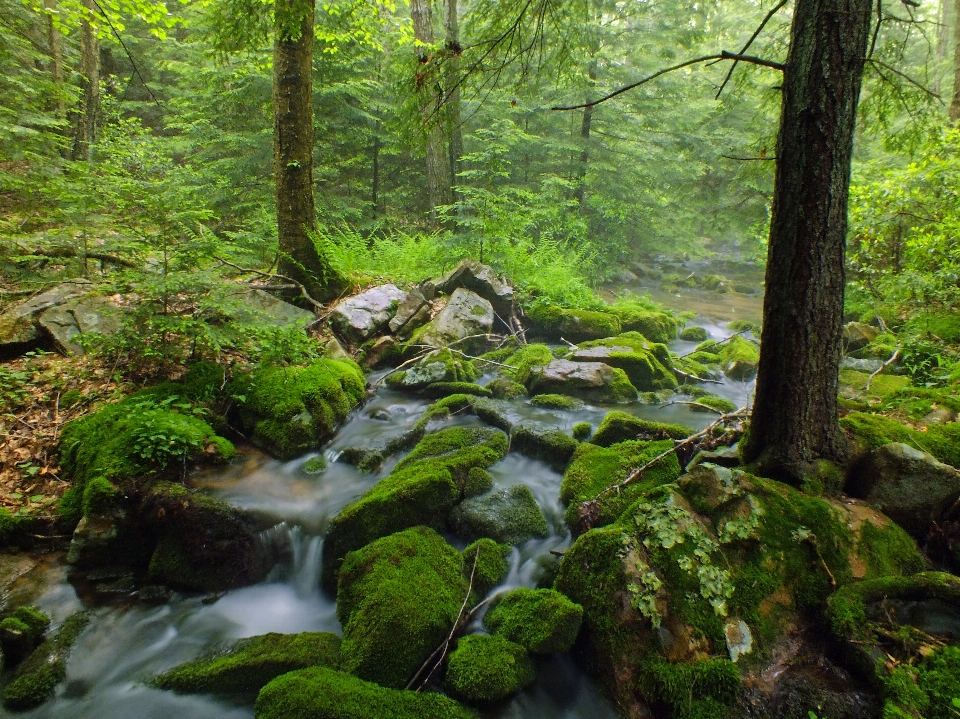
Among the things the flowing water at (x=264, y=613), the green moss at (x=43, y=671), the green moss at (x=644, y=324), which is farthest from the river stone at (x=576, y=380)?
the green moss at (x=43, y=671)

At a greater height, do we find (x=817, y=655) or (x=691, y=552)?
(x=691, y=552)

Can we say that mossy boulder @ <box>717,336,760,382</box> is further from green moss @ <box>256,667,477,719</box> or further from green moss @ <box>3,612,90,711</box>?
green moss @ <box>3,612,90,711</box>

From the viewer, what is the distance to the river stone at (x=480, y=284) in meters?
9.94

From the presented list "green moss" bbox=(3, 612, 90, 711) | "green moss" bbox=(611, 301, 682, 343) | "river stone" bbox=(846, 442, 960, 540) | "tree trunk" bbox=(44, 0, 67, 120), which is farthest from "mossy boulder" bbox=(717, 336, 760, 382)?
"tree trunk" bbox=(44, 0, 67, 120)

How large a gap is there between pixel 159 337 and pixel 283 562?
3.04m

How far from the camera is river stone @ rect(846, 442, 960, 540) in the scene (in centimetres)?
345

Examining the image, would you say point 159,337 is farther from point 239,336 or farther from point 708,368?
point 708,368

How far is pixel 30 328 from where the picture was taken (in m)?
5.93

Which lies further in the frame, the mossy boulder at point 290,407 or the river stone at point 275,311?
the river stone at point 275,311

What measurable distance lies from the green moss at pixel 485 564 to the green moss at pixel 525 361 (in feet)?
12.4

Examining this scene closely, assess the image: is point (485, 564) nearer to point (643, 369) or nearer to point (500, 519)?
point (500, 519)

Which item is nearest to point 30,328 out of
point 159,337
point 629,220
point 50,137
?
point 159,337

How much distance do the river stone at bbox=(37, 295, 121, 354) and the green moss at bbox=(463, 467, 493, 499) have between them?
455 centimetres

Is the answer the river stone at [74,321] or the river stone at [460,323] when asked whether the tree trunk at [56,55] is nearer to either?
the river stone at [74,321]
